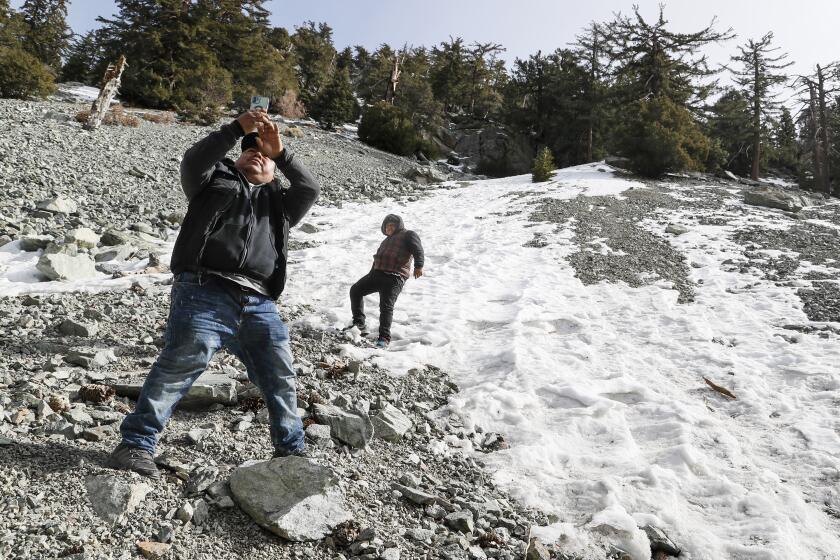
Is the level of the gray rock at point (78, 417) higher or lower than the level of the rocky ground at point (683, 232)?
lower

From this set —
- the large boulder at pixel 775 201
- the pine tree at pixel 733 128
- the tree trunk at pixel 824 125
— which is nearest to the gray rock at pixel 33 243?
the large boulder at pixel 775 201

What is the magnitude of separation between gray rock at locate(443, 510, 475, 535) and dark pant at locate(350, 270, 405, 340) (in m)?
3.56

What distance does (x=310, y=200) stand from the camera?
356cm

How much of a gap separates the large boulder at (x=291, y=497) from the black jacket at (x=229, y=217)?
43.8 inches

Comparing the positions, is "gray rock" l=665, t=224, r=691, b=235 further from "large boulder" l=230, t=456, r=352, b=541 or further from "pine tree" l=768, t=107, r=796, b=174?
"pine tree" l=768, t=107, r=796, b=174

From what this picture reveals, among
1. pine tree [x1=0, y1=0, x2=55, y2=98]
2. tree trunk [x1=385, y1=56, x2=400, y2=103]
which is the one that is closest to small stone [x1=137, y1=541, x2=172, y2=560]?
pine tree [x1=0, y1=0, x2=55, y2=98]

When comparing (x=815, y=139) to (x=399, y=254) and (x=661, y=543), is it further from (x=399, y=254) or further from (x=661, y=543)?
(x=661, y=543)

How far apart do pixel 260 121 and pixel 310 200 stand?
0.64 meters

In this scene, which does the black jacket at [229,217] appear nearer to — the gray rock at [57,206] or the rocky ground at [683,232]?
the rocky ground at [683,232]

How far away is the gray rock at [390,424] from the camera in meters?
4.26

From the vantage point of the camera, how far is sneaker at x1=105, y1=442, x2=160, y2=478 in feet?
9.24

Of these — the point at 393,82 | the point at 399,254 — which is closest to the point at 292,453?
the point at 399,254

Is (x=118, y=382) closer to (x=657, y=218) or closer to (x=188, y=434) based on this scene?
(x=188, y=434)

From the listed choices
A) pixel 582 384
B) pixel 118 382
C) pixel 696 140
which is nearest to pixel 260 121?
pixel 118 382
